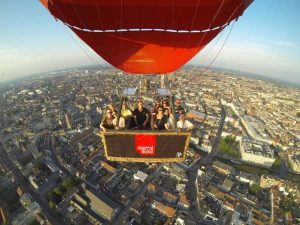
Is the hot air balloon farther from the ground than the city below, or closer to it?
farther from the ground

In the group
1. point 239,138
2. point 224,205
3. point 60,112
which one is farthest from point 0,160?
point 239,138

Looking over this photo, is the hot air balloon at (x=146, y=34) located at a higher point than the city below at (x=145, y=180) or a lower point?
higher

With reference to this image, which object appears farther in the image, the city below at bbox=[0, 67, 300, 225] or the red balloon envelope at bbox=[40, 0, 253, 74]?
the city below at bbox=[0, 67, 300, 225]

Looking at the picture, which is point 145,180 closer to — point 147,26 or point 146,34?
point 146,34

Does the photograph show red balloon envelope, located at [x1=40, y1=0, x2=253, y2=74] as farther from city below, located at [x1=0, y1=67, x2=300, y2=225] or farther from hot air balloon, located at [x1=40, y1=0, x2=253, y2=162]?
city below, located at [x1=0, y1=67, x2=300, y2=225]

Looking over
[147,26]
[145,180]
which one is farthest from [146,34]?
[145,180]

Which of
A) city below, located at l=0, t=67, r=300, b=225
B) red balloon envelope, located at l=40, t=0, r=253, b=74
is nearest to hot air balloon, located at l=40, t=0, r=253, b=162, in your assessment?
red balloon envelope, located at l=40, t=0, r=253, b=74

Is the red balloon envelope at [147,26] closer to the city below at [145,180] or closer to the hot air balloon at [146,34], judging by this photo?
the hot air balloon at [146,34]

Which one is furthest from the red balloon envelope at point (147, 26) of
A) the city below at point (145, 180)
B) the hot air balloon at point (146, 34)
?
the city below at point (145, 180)
